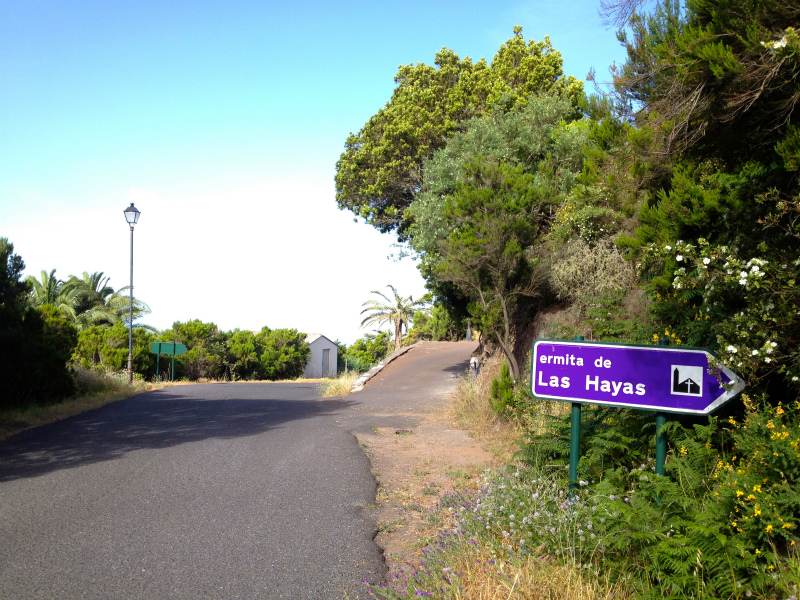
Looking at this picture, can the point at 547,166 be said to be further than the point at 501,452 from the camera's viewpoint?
Yes

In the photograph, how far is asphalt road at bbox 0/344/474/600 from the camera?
4523mm

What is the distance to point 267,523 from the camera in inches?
232

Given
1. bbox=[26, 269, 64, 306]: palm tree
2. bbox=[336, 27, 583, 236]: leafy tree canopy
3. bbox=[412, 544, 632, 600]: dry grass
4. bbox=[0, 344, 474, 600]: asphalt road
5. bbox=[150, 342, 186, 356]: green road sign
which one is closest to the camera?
bbox=[412, 544, 632, 600]: dry grass

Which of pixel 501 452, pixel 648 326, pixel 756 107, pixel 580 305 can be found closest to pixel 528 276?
pixel 580 305

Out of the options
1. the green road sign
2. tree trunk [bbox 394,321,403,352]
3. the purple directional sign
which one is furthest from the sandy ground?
tree trunk [bbox 394,321,403,352]

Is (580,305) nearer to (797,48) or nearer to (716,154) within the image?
(716,154)

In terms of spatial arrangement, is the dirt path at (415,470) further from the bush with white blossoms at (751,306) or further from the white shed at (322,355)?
the white shed at (322,355)

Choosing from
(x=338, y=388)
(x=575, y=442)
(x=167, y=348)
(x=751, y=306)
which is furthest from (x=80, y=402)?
(x=751, y=306)

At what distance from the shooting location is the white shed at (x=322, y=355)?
178 feet

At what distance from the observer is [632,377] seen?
4598 millimetres

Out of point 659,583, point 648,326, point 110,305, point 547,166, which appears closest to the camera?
point 659,583

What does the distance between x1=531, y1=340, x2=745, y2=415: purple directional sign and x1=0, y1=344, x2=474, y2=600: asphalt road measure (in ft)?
6.76

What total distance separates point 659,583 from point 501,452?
17.1 ft

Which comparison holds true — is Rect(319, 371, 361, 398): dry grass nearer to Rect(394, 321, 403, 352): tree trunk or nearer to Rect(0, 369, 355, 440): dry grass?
Rect(0, 369, 355, 440): dry grass
